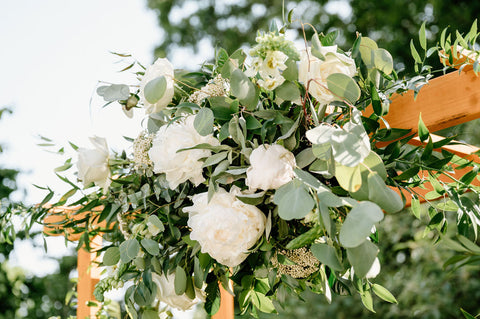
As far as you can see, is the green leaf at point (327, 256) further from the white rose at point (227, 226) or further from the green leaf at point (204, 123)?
the green leaf at point (204, 123)

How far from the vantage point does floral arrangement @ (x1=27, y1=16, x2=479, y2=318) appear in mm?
509

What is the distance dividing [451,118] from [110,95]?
0.67 meters

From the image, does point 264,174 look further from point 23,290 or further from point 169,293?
point 23,290

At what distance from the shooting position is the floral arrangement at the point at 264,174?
0.51 m

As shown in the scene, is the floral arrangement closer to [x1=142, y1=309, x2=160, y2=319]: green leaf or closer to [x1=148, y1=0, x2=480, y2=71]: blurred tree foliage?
[x1=142, y1=309, x2=160, y2=319]: green leaf

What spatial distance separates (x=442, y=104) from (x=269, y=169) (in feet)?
1.67

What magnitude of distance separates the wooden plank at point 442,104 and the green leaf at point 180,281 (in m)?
0.48


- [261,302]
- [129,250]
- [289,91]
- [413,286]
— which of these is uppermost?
[289,91]

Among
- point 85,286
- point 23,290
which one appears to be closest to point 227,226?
point 85,286

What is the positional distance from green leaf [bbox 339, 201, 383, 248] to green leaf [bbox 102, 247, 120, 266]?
49cm

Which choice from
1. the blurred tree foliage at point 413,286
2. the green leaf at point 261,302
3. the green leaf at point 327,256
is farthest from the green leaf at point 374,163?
the blurred tree foliage at point 413,286

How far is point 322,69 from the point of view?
619 mm

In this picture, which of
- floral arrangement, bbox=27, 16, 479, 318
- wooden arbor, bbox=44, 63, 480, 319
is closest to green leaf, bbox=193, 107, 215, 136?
floral arrangement, bbox=27, 16, 479, 318

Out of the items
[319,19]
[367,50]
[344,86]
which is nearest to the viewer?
[344,86]
